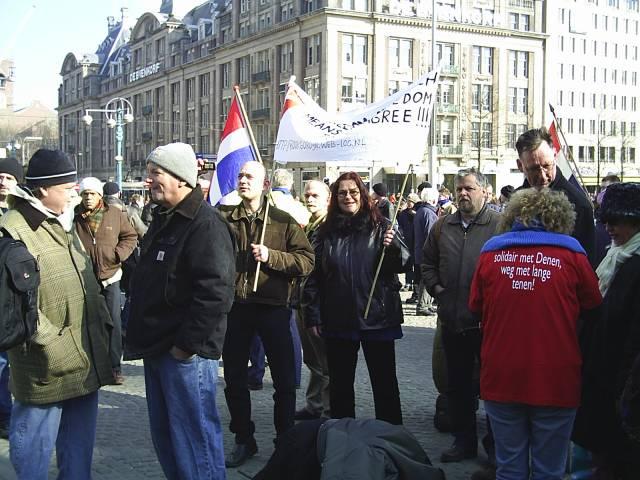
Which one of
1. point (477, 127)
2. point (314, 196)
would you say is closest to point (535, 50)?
point (477, 127)

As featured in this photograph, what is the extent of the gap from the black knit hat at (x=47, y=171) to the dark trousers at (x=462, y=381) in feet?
9.52

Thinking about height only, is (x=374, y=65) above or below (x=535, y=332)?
above

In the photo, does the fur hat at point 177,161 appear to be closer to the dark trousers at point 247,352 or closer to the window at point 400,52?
the dark trousers at point 247,352

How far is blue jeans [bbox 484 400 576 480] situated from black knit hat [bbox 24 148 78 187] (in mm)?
2556

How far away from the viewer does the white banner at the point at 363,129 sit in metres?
7.07

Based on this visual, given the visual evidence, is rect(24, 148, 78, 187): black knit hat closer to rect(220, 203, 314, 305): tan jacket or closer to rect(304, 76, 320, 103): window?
rect(220, 203, 314, 305): tan jacket

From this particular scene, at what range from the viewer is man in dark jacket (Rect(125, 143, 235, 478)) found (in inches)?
164

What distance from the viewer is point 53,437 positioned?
4230 millimetres

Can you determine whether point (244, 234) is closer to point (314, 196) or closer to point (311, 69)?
point (314, 196)

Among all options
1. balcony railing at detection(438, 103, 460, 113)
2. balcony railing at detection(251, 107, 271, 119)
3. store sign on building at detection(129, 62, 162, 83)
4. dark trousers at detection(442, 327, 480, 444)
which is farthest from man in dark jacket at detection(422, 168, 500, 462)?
store sign on building at detection(129, 62, 162, 83)

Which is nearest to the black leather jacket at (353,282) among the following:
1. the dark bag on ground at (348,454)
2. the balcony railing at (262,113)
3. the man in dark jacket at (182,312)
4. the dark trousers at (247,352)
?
the dark trousers at (247,352)

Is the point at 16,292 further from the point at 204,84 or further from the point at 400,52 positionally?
the point at 204,84

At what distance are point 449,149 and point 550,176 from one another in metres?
60.6

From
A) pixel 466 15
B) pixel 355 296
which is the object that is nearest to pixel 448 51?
pixel 466 15
